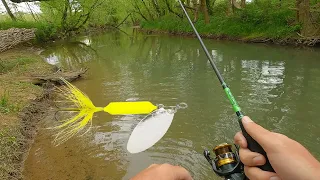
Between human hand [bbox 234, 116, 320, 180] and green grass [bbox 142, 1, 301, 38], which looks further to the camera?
green grass [bbox 142, 1, 301, 38]

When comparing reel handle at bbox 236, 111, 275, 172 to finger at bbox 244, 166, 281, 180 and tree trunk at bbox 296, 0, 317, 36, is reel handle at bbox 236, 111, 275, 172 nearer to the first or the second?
finger at bbox 244, 166, 281, 180

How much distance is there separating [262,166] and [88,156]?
396cm

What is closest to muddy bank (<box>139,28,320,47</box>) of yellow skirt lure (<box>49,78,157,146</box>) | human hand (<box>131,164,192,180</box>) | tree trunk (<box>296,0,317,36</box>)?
tree trunk (<box>296,0,317,36</box>)

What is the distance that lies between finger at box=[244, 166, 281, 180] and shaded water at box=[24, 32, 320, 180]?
2.87m

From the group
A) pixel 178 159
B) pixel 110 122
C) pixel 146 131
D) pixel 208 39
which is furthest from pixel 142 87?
pixel 208 39

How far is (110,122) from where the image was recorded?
6086mm

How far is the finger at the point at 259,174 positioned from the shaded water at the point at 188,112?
287cm

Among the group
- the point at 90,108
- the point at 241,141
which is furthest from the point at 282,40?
the point at 241,141

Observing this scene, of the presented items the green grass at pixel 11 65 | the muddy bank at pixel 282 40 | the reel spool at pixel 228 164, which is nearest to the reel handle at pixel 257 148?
the reel spool at pixel 228 164

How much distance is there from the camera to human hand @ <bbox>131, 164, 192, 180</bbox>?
3.92ft

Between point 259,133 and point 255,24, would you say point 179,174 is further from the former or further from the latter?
point 255,24

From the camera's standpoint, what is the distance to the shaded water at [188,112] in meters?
4.51

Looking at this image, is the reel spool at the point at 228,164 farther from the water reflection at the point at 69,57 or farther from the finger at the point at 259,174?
the water reflection at the point at 69,57

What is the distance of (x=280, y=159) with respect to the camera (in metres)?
1.10
